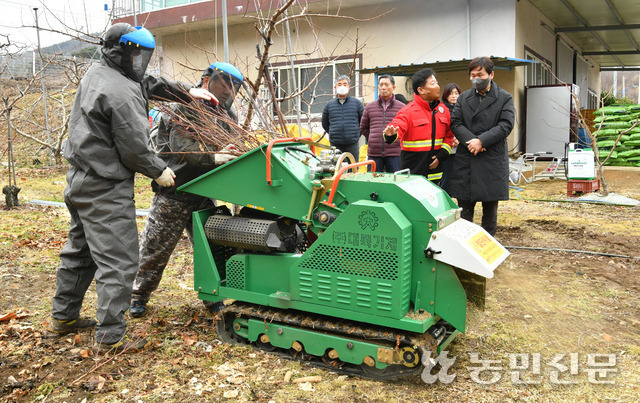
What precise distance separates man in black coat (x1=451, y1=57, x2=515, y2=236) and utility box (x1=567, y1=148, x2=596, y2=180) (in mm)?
5238

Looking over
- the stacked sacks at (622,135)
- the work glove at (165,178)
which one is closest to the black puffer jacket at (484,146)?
the work glove at (165,178)

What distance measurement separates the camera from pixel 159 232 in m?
3.88

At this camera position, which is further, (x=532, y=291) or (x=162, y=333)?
(x=532, y=291)

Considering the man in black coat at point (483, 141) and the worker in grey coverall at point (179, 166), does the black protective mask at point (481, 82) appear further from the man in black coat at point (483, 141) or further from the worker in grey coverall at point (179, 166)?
the worker in grey coverall at point (179, 166)

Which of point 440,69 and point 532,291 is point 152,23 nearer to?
point 440,69

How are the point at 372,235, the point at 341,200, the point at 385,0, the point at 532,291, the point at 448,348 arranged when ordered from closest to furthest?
the point at 372,235 → the point at 341,200 → the point at 448,348 → the point at 532,291 → the point at 385,0

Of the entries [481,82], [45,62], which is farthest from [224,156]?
[45,62]

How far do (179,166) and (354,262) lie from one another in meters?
1.54

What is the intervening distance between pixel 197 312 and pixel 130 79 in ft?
5.88

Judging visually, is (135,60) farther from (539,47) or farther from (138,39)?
(539,47)

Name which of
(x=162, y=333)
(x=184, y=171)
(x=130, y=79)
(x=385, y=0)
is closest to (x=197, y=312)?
(x=162, y=333)

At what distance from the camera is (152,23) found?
50.7 feet

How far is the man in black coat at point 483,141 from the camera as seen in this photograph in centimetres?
465

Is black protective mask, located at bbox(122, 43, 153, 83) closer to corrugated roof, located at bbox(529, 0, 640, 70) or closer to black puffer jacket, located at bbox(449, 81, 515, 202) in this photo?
black puffer jacket, located at bbox(449, 81, 515, 202)
